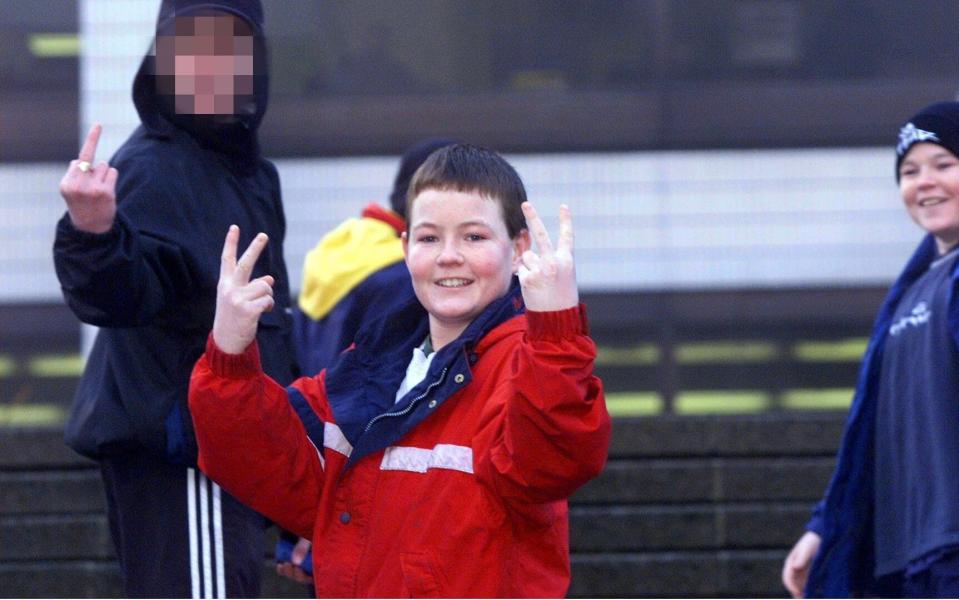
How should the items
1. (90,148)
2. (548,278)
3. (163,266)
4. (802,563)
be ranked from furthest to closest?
(802,563), (163,266), (90,148), (548,278)

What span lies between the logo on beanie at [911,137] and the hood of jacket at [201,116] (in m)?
1.82

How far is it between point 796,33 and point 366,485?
15.2 feet

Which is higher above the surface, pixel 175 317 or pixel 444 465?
pixel 175 317

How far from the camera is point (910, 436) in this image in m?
3.98

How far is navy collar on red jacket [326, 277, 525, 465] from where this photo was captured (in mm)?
2986

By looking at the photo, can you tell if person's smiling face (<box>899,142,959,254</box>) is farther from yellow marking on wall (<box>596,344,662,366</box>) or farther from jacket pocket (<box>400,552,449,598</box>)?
yellow marking on wall (<box>596,344,662,366</box>)

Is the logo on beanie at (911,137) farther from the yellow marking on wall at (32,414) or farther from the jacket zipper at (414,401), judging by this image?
the yellow marking on wall at (32,414)

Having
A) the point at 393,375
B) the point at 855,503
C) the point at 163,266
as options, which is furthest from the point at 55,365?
the point at 393,375

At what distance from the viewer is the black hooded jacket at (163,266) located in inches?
133

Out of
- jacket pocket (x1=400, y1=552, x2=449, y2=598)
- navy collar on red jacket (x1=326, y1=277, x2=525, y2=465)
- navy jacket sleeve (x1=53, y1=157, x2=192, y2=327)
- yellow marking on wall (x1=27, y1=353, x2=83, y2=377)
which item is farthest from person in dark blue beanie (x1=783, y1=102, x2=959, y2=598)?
yellow marking on wall (x1=27, y1=353, x2=83, y2=377)

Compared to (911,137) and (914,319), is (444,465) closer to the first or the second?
(914,319)

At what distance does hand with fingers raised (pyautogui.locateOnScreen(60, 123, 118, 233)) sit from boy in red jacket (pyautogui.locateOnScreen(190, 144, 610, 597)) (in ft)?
1.41

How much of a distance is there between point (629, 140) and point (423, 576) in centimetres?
433

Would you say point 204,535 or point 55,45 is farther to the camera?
point 55,45
